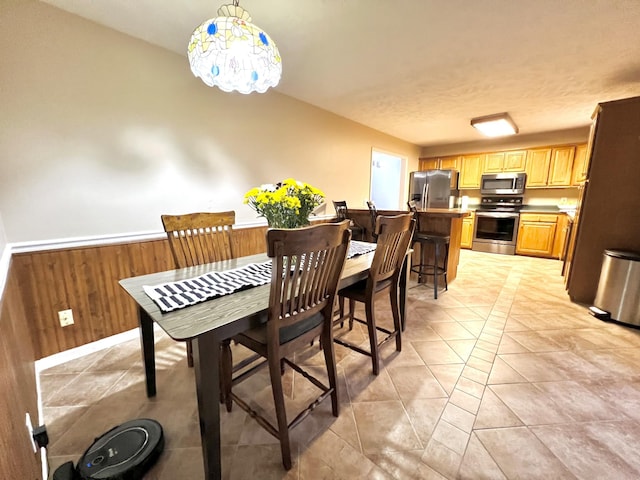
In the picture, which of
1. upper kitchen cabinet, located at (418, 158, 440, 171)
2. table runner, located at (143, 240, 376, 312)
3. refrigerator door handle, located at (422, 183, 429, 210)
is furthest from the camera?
upper kitchen cabinet, located at (418, 158, 440, 171)

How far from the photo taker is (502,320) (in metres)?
2.49

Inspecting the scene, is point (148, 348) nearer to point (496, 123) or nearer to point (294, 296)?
point (294, 296)

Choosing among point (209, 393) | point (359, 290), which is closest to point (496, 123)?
point (359, 290)

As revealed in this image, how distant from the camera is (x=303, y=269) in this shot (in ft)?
3.55

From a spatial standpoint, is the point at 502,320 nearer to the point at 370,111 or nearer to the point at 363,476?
the point at 363,476

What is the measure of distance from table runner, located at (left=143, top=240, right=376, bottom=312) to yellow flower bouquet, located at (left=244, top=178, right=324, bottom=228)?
0.33 m

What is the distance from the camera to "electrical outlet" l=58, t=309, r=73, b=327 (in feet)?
6.02

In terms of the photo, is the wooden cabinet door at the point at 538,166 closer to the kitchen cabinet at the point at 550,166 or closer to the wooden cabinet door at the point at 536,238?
the kitchen cabinet at the point at 550,166

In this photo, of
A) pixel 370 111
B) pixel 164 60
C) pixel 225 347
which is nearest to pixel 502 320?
pixel 225 347

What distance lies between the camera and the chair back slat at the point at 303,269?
948 millimetres

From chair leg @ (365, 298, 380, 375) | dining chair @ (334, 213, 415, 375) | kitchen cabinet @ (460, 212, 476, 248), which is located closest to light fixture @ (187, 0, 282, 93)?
dining chair @ (334, 213, 415, 375)

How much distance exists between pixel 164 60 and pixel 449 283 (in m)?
3.92

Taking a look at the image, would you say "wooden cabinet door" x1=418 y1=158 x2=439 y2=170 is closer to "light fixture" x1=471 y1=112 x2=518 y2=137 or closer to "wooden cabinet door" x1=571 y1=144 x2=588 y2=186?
"light fixture" x1=471 y1=112 x2=518 y2=137

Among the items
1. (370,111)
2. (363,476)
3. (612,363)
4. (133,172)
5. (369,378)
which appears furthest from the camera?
(370,111)
